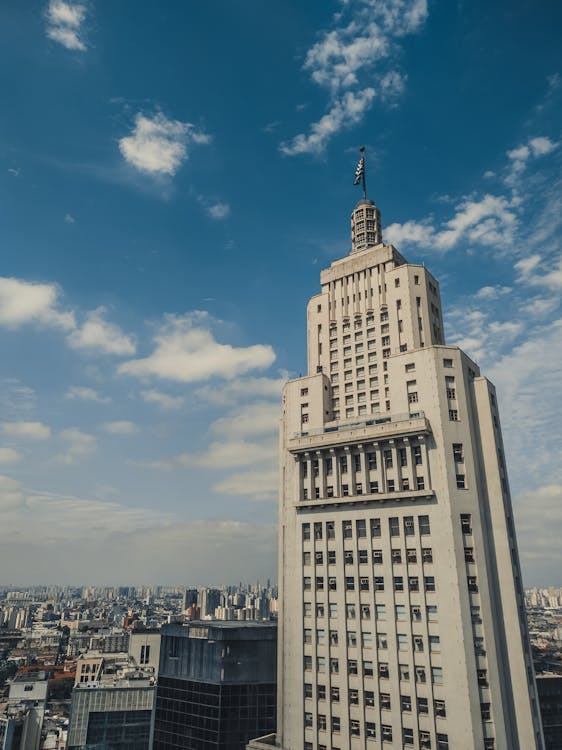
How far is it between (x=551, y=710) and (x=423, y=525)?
91891 mm

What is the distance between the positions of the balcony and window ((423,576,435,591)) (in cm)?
1724

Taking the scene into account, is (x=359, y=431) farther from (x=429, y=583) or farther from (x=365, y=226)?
(x=365, y=226)

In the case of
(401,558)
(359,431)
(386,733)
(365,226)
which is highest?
(365,226)

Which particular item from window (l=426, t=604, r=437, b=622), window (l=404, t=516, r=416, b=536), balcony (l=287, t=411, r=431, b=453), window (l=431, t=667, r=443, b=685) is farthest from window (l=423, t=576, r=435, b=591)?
balcony (l=287, t=411, r=431, b=453)

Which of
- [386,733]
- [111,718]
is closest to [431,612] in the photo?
[386,733]

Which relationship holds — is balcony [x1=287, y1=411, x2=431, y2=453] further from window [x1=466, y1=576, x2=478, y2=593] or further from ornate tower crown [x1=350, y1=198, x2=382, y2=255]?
ornate tower crown [x1=350, y1=198, x2=382, y2=255]

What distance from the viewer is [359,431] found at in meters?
70.0

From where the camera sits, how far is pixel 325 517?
233 feet

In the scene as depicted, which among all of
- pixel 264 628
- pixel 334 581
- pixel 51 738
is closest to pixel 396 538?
pixel 334 581

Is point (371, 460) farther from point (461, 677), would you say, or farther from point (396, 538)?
point (461, 677)

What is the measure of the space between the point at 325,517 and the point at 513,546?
24.2 meters

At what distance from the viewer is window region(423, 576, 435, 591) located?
6022 cm

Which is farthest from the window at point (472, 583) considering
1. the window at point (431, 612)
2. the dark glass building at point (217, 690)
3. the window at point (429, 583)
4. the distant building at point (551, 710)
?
the distant building at point (551, 710)

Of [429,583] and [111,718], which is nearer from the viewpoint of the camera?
[429,583]
